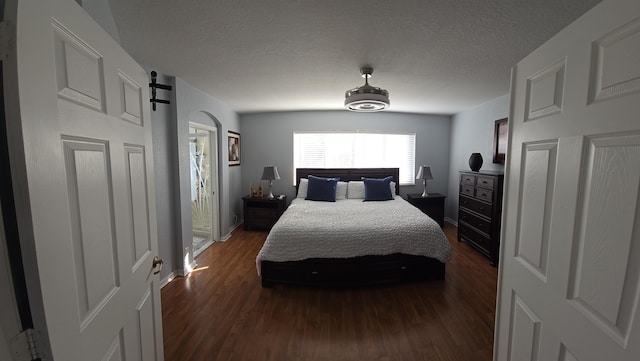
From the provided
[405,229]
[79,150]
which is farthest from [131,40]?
[405,229]

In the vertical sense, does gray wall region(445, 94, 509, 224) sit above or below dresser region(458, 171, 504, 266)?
above

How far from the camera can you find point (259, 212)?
14.4 ft

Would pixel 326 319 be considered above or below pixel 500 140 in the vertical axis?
below

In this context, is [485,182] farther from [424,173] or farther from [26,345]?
[26,345]

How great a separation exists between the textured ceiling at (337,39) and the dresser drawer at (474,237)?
78.4 inches

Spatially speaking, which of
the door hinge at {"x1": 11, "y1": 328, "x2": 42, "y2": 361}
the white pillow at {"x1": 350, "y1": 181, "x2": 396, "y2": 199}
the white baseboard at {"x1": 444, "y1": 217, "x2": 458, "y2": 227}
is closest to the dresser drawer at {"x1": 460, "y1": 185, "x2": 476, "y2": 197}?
the white pillow at {"x1": 350, "y1": 181, "x2": 396, "y2": 199}

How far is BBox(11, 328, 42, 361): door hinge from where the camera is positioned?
0.53 metres

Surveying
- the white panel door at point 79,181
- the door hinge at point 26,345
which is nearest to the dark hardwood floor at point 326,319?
the white panel door at point 79,181

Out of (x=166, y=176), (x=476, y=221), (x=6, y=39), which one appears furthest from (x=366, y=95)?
(x=476, y=221)

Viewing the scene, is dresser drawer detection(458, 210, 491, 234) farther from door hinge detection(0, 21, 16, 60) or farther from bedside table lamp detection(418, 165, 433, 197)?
door hinge detection(0, 21, 16, 60)

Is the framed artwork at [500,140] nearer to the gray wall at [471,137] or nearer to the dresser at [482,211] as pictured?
the gray wall at [471,137]

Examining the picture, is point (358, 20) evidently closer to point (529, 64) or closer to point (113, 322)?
point (529, 64)

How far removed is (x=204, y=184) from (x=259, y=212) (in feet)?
3.51

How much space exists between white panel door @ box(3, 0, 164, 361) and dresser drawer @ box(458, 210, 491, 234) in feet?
12.2
